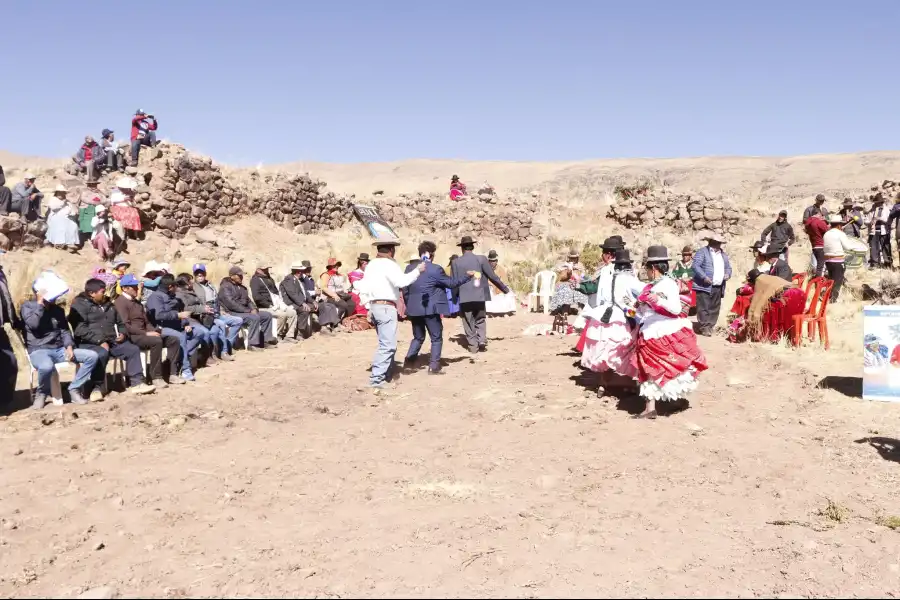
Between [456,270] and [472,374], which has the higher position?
[456,270]

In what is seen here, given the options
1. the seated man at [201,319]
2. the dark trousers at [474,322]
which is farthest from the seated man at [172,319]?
the dark trousers at [474,322]

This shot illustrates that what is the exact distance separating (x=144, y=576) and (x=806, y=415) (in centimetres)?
653

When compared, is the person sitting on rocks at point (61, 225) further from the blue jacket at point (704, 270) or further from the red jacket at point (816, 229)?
the red jacket at point (816, 229)

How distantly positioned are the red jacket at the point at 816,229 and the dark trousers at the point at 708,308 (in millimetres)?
2468

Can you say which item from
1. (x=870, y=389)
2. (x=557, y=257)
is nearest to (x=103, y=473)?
(x=870, y=389)

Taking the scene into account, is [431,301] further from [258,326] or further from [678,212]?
[678,212]

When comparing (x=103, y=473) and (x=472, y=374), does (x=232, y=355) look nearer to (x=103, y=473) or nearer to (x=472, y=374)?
(x=472, y=374)

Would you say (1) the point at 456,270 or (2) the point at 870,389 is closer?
(2) the point at 870,389

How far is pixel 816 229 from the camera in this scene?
514 inches

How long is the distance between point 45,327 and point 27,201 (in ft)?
30.5

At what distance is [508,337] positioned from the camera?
41.7 feet

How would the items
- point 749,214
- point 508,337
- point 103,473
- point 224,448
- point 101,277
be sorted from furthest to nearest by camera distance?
point 749,214 → point 508,337 → point 101,277 → point 224,448 → point 103,473

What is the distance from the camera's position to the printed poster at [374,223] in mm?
24688

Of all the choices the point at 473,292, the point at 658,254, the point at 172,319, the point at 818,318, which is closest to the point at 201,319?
the point at 172,319
